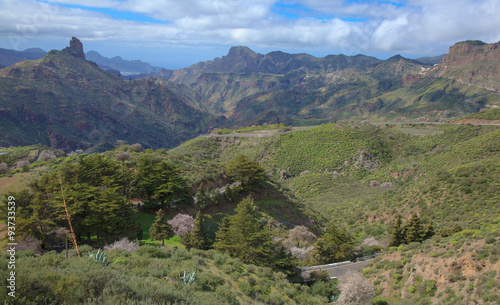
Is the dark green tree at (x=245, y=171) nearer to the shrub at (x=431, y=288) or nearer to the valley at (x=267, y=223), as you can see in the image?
the valley at (x=267, y=223)

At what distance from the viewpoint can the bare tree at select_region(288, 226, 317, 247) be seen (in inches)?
1121

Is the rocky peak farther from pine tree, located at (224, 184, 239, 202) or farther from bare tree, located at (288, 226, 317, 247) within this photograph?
bare tree, located at (288, 226, 317, 247)

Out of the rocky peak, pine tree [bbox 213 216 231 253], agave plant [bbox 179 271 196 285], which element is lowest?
pine tree [bbox 213 216 231 253]

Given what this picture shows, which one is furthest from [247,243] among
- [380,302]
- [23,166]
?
[23,166]

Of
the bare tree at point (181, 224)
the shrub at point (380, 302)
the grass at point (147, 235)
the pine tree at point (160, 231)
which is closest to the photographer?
the shrub at point (380, 302)

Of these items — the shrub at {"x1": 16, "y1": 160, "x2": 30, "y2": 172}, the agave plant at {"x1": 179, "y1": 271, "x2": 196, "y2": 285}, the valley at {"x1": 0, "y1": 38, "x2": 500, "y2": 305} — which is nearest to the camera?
the agave plant at {"x1": 179, "y1": 271, "x2": 196, "y2": 285}

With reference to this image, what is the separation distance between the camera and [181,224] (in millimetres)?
24516

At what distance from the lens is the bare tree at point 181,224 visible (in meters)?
24.2

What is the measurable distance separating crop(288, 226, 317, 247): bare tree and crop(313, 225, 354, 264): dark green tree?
4.54 meters

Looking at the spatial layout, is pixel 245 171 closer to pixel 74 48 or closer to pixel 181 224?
pixel 181 224

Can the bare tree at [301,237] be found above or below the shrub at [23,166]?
below

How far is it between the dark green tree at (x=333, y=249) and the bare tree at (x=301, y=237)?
4.54 meters

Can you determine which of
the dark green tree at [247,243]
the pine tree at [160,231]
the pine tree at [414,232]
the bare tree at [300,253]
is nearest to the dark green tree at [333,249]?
the bare tree at [300,253]

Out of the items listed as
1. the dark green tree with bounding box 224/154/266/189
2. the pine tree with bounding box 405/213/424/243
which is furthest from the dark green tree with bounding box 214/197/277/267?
the pine tree with bounding box 405/213/424/243
